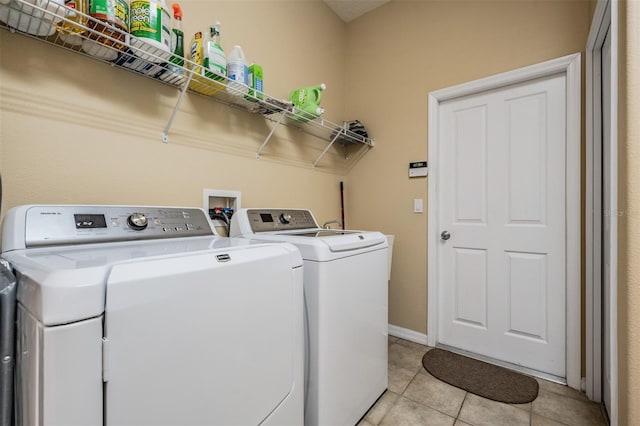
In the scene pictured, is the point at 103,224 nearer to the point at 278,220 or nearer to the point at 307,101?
the point at 278,220

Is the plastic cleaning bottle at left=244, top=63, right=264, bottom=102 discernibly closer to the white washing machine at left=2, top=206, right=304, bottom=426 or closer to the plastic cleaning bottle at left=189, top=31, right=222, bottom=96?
the plastic cleaning bottle at left=189, top=31, right=222, bottom=96

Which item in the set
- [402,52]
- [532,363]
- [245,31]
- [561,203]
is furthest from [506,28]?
[532,363]

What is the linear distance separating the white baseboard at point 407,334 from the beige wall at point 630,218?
4.64 feet

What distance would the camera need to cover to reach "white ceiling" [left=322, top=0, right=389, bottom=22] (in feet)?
8.54

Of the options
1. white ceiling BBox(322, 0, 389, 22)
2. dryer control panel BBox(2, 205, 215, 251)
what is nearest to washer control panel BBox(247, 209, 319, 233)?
dryer control panel BBox(2, 205, 215, 251)

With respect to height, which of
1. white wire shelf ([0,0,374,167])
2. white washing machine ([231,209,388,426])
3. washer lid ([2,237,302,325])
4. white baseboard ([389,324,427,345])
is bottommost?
white baseboard ([389,324,427,345])

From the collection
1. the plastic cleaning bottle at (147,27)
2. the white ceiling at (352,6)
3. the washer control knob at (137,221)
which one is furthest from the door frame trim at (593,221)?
the washer control knob at (137,221)

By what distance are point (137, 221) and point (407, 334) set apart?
2.19 metres

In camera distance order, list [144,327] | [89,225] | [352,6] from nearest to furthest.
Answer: [144,327], [89,225], [352,6]

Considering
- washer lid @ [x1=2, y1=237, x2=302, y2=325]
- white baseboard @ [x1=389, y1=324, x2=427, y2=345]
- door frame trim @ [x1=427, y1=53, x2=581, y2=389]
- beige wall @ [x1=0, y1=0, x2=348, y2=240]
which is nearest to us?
washer lid @ [x1=2, y1=237, x2=302, y2=325]

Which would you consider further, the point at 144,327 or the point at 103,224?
the point at 103,224

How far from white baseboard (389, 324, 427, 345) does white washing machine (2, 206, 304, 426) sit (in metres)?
1.57

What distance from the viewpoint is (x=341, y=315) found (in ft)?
4.34

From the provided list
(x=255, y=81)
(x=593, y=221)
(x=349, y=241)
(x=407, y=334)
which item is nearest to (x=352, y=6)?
(x=255, y=81)
